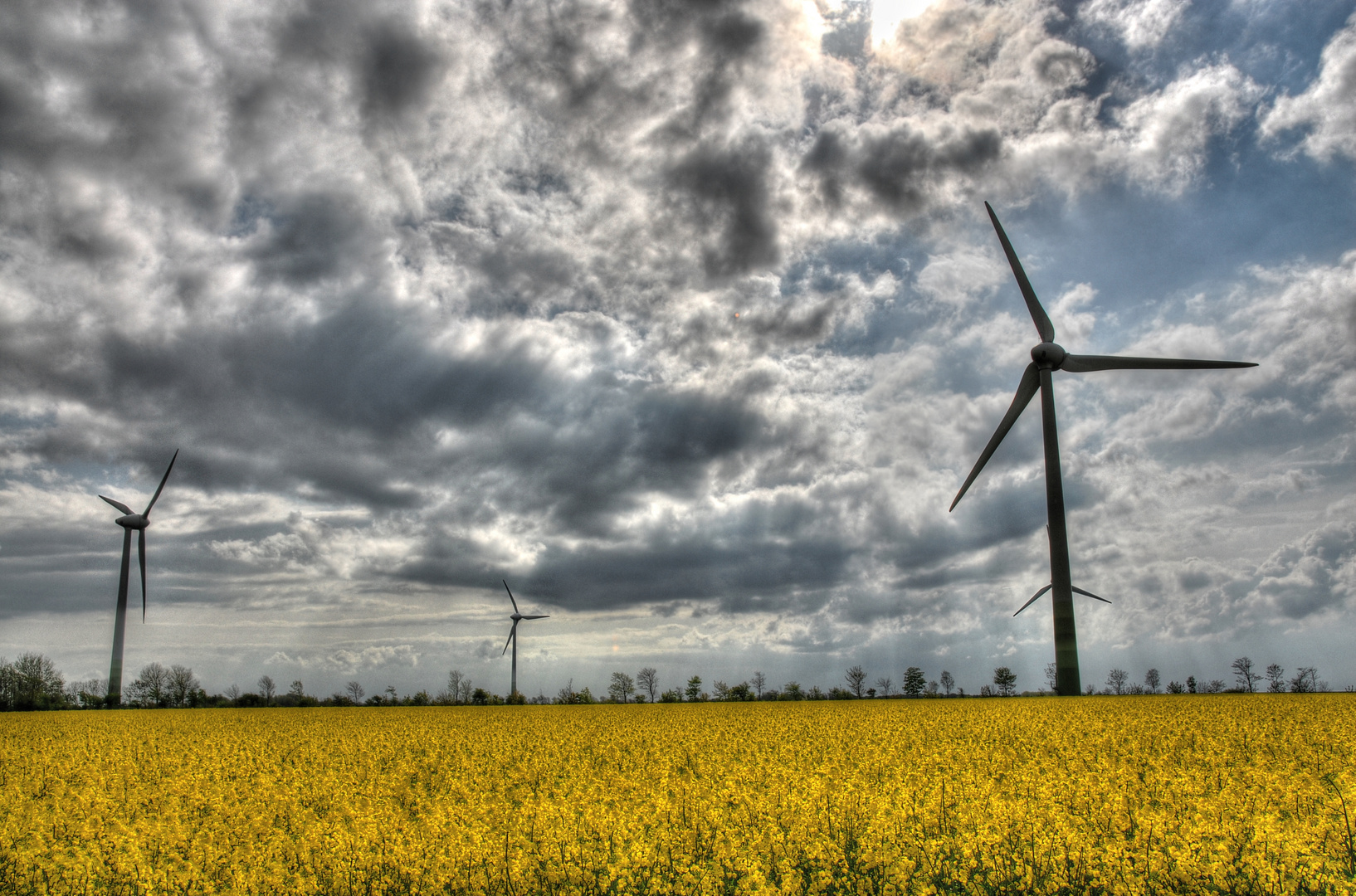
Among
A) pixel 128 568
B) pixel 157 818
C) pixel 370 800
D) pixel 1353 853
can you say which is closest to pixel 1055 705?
pixel 1353 853

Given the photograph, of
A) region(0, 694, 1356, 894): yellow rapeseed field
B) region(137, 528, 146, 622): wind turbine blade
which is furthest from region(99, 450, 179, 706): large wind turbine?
region(0, 694, 1356, 894): yellow rapeseed field

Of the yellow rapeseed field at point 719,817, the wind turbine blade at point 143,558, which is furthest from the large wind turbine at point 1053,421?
the wind turbine blade at point 143,558

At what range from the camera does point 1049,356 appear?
2149 inches

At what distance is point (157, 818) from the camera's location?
1378 cm

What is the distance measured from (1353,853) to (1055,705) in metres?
31.2

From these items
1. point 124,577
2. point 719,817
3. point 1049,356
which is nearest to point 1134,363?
point 1049,356

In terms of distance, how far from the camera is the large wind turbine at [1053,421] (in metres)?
49.1

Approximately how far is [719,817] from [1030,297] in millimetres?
54674

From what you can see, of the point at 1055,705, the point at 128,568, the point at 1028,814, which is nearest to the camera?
the point at 1028,814

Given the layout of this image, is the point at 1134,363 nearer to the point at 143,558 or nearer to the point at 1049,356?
the point at 1049,356

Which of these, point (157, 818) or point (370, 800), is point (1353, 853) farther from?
point (157, 818)

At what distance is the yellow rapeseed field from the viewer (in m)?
9.84

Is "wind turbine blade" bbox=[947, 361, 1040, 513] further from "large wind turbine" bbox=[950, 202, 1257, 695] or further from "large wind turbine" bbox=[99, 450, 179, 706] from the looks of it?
"large wind turbine" bbox=[99, 450, 179, 706]

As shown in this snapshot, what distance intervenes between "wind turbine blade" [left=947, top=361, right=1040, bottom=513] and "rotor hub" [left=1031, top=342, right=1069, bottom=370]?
476 mm
